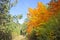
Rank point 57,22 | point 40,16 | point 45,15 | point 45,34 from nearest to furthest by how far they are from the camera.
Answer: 1. point 57,22
2. point 45,34
3. point 45,15
4. point 40,16

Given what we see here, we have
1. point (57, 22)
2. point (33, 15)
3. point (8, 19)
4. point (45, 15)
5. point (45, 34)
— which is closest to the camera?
point (57, 22)

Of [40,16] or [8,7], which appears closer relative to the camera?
[40,16]

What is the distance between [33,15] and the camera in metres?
47.8

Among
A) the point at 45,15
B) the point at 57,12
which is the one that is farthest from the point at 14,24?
the point at 57,12

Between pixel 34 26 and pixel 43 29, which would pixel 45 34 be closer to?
pixel 43 29

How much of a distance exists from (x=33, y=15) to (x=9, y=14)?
5.44 metres

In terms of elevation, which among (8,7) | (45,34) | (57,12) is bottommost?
(45,34)

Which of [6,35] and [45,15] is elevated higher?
[45,15]

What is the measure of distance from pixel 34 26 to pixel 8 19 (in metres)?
5.50

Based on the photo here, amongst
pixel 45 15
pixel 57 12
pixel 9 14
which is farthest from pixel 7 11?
pixel 57 12

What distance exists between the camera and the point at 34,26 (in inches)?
1807

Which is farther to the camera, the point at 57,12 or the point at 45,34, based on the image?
the point at 45,34

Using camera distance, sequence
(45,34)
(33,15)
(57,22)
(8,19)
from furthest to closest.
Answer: (33,15), (8,19), (45,34), (57,22)

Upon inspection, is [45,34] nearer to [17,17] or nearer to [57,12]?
[57,12]
